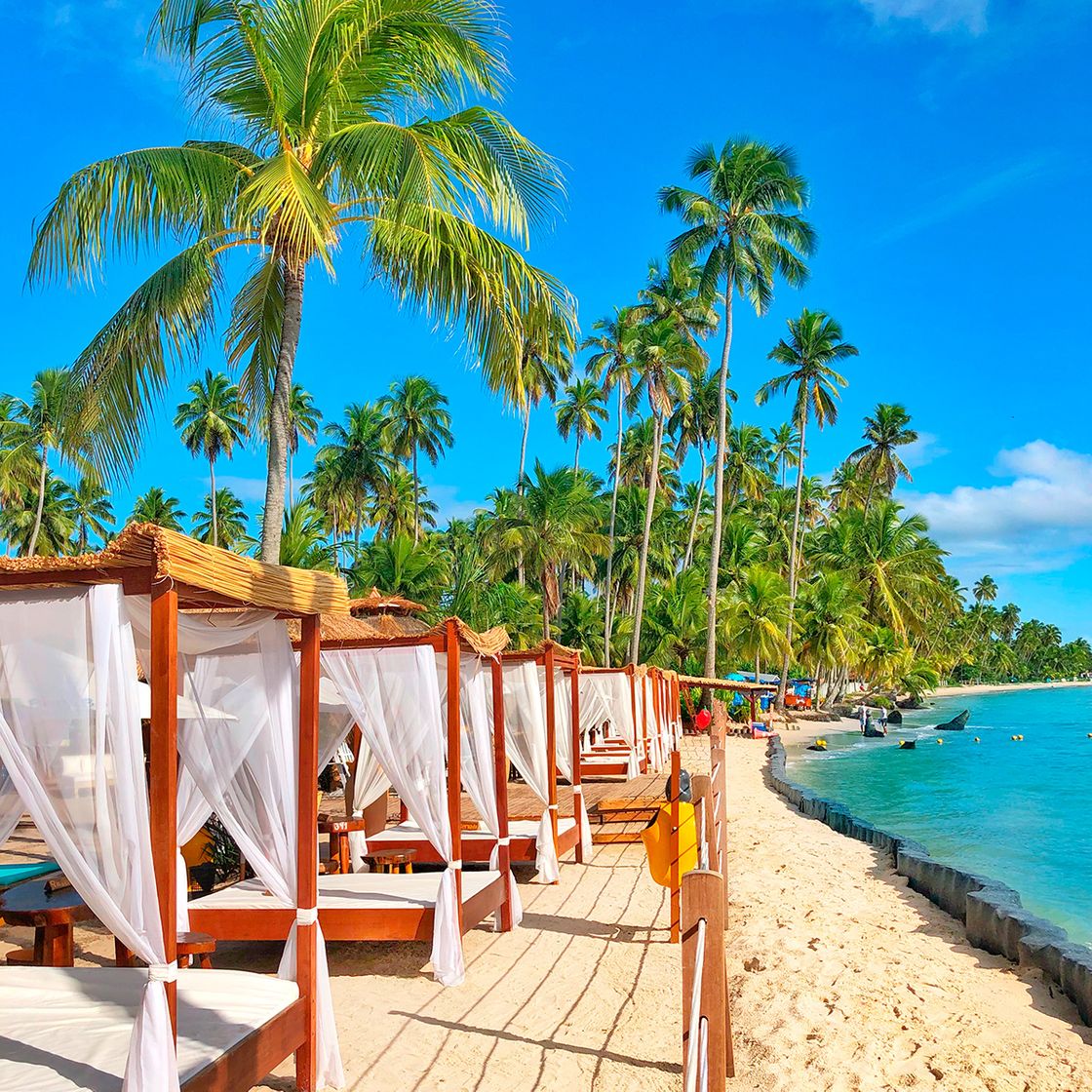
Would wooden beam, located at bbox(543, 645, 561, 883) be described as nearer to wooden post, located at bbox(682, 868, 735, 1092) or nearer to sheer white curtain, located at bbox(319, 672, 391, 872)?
sheer white curtain, located at bbox(319, 672, 391, 872)

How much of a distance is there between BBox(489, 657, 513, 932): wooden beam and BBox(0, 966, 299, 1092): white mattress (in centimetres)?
303

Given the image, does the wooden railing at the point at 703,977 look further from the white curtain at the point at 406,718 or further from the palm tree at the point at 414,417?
the palm tree at the point at 414,417

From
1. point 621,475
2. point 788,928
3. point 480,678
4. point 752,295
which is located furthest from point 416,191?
point 621,475

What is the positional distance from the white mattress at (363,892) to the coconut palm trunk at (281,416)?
3.43m

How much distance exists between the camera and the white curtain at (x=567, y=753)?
10.0 m

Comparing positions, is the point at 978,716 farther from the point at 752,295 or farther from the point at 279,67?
the point at 279,67

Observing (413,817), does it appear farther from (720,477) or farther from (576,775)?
(720,477)

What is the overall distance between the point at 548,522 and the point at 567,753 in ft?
57.2

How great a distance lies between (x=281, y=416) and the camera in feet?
30.4

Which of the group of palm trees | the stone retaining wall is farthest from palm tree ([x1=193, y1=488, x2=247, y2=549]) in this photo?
the stone retaining wall

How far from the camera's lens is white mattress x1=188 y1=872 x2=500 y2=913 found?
606cm

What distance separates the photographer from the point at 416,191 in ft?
26.8

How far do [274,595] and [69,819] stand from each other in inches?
47.7

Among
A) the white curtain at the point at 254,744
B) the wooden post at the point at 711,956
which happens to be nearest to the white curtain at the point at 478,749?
the white curtain at the point at 254,744
